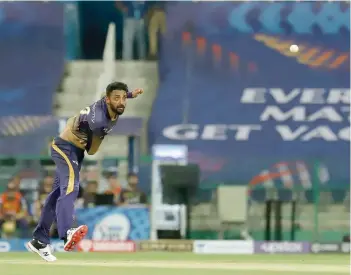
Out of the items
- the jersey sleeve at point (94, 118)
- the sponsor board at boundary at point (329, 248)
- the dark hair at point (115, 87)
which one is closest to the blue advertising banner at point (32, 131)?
the sponsor board at boundary at point (329, 248)

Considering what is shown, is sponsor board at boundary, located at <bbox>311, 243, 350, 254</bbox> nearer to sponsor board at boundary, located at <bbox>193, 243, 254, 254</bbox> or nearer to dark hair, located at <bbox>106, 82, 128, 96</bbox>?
sponsor board at boundary, located at <bbox>193, 243, 254, 254</bbox>

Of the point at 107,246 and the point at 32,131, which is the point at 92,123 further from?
the point at 32,131

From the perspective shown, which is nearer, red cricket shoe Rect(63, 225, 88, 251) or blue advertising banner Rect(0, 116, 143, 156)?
red cricket shoe Rect(63, 225, 88, 251)

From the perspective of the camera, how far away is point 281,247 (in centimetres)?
1517

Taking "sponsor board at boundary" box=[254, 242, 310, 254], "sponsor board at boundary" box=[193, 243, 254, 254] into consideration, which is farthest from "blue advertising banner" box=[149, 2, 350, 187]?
"sponsor board at boundary" box=[254, 242, 310, 254]

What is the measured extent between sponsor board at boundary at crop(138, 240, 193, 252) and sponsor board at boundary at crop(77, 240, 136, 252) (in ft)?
0.61

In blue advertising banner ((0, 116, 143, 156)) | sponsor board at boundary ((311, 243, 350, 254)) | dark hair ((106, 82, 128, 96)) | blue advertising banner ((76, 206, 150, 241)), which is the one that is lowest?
sponsor board at boundary ((311, 243, 350, 254))

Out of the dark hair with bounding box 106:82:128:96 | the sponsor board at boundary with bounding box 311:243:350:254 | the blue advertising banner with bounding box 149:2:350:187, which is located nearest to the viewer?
the dark hair with bounding box 106:82:128:96

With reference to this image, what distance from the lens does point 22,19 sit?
19359mm

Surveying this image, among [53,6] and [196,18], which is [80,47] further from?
[196,18]

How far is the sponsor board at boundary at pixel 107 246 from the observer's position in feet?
49.8

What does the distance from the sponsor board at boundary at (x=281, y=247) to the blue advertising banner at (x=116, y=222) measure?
189 cm

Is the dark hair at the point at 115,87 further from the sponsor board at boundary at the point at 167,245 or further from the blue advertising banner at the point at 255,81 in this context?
the blue advertising banner at the point at 255,81

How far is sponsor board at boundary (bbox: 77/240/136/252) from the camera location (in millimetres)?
15180
